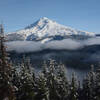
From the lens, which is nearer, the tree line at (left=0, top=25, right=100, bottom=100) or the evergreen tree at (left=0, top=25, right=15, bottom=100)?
the evergreen tree at (left=0, top=25, right=15, bottom=100)

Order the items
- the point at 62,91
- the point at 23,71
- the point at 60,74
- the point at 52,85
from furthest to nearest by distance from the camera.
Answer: the point at 62,91, the point at 60,74, the point at 52,85, the point at 23,71

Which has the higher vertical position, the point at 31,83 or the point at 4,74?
the point at 4,74

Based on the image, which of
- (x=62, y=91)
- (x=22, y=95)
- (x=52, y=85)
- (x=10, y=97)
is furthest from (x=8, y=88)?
(x=62, y=91)

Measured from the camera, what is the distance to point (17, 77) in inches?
1909

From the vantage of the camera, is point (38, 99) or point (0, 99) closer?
point (0, 99)

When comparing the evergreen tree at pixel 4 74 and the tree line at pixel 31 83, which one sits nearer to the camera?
the evergreen tree at pixel 4 74

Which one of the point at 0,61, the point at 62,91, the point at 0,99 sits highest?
the point at 0,61

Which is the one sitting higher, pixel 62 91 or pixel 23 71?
pixel 23 71

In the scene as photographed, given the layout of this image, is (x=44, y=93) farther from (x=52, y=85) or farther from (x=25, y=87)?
(x=52, y=85)

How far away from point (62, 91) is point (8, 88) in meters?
33.8

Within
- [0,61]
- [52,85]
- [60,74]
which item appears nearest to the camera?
[0,61]

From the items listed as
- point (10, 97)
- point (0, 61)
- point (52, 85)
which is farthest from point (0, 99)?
point (52, 85)

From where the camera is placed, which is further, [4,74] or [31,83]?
[31,83]

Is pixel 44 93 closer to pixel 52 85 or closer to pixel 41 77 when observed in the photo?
pixel 41 77
